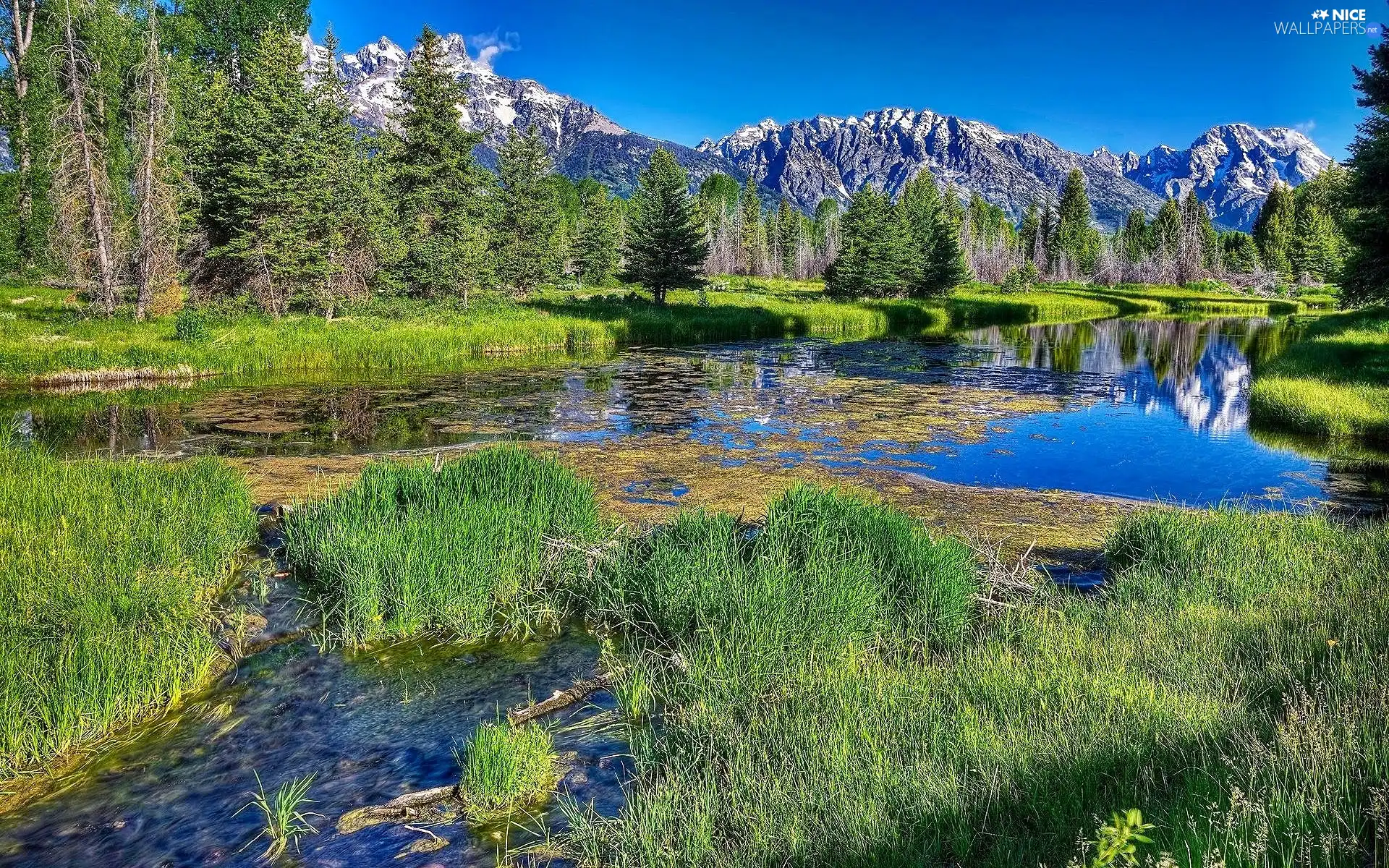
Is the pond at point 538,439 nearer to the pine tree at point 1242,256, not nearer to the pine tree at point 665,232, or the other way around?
the pine tree at point 665,232

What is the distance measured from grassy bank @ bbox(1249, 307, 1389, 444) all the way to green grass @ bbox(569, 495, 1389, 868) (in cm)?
1003

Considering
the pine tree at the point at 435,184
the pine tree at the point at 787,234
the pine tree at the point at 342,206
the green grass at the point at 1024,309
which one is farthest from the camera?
the pine tree at the point at 787,234

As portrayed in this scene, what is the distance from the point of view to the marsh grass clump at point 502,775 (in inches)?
165

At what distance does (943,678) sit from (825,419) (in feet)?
38.8

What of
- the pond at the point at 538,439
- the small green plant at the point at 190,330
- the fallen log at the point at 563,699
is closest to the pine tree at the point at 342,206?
the small green plant at the point at 190,330

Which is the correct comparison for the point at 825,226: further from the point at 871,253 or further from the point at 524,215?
the point at 524,215

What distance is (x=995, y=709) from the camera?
4.30 m

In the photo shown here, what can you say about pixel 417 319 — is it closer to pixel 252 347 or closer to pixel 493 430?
pixel 252 347

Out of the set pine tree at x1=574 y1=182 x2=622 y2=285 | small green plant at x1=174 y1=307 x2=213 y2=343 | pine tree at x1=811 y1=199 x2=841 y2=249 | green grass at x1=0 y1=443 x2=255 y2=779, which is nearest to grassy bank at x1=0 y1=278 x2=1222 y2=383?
small green plant at x1=174 y1=307 x2=213 y2=343

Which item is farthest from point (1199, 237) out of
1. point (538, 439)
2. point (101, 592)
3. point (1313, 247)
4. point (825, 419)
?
point (101, 592)

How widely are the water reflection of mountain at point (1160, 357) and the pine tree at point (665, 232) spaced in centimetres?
1454

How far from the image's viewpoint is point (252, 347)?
22969mm

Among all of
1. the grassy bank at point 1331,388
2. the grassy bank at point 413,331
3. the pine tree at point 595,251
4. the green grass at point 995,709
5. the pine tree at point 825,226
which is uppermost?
the pine tree at point 825,226

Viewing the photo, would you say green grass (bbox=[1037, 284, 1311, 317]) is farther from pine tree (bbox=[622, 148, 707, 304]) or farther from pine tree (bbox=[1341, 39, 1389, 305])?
pine tree (bbox=[1341, 39, 1389, 305])
